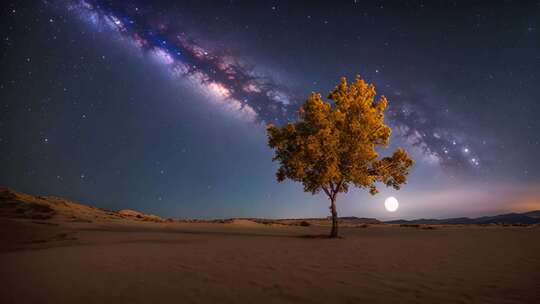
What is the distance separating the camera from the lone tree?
73.4 ft

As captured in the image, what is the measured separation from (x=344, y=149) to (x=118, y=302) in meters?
19.1

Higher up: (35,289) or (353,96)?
(353,96)

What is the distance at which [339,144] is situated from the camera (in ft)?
75.2

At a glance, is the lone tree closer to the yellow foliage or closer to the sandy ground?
the yellow foliage

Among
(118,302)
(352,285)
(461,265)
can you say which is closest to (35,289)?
(118,302)

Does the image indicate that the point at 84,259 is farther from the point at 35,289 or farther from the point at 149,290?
the point at 149,290

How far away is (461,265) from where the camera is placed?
10.3 metres

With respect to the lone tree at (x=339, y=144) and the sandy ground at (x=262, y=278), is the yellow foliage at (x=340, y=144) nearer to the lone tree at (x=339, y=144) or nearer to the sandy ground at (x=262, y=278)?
the lone tree at (x=339, y=144)

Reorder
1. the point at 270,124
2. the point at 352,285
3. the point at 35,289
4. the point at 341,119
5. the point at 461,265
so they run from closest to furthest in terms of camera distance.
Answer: the point at 35,289, the point at 352,285, the point at 461,265, the point at 341,119, the point at 270,124

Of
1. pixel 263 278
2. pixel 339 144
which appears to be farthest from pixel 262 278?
pixel 339 144

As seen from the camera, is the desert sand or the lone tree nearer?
the desert sand

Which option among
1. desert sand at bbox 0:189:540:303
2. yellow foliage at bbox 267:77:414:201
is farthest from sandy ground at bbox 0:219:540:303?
yellow foliage at bbox 267:77:414:201

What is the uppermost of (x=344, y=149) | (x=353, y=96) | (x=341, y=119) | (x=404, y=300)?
(x=353, y=96)

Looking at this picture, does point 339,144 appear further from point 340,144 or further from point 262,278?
point 262,278
